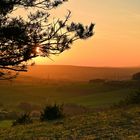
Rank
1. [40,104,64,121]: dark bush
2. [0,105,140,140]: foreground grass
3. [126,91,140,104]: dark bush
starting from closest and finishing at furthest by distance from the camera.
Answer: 1. [0,105,140,140]: foreground grass
2. [40,104,64,121]: dark bush
3. [126,91,140,104]: dark bush

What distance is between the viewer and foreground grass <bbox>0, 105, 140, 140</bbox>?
17.6 meters

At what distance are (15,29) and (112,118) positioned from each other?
7.75m

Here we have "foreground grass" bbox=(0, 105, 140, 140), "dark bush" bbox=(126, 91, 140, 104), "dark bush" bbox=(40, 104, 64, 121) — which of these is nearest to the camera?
"foreground grass" bbox=(0, 105, 140, 140)

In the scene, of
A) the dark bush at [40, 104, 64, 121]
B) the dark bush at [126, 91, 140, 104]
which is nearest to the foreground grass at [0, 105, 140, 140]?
the dark bush at [40, 104, 64, 121]

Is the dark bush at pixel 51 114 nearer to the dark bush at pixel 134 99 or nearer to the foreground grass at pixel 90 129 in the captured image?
the foreground grass at pixel 90 129

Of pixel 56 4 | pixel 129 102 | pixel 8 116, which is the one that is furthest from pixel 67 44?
pixel 8 116

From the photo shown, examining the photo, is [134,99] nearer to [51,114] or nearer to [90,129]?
[51,114]

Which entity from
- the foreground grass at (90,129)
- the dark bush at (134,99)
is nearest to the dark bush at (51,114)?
the foreground grass at (90,129)

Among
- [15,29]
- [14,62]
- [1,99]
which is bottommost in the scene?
[1,99]

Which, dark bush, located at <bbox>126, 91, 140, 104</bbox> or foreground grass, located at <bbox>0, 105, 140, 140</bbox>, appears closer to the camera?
foreground grass, located at <bbox>0, 105, 140, 140</bbox>

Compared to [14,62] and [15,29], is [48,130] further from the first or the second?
[15,29]

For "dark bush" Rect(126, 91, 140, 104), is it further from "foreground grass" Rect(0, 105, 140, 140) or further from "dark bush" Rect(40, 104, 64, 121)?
"foreground grass" Rect(0, 105, 140, 140)

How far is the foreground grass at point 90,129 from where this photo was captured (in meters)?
17.6

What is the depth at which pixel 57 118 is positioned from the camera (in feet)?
82.8
